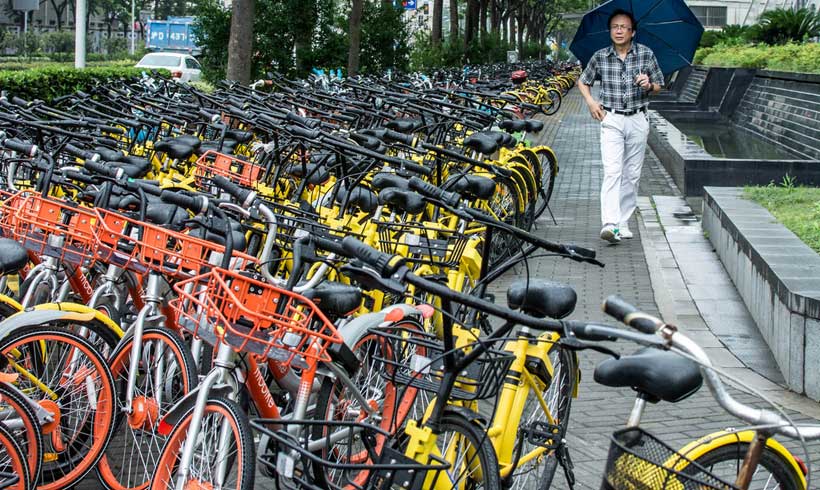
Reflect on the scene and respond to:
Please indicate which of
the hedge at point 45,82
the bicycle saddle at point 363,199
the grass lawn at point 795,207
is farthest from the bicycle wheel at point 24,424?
the hedge at point 45,82

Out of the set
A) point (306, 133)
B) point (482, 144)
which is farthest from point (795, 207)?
point (306, 133)

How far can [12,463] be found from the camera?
12.9ft

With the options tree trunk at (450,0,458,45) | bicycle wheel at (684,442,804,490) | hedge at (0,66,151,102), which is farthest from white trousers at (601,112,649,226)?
tree trunk at (450,0,458,45)

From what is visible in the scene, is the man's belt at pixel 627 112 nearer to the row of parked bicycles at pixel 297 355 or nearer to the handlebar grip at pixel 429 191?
the row of parked bicycles at pixel 297 355

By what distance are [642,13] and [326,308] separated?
27.7 feet

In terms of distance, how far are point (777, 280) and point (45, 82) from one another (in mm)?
12279

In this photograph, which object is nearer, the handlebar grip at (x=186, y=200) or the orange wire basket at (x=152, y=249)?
the handlebar grip at (x=186, y=200)

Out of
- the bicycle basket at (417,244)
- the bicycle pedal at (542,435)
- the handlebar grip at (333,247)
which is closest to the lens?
the handlebar grip at (333,247)

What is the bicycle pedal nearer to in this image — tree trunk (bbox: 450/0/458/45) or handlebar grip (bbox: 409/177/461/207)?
handlebar grip (bbox: 409/177/461/207)

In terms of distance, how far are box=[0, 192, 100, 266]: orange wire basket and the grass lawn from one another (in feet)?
15.8

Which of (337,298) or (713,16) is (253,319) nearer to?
(337,298)

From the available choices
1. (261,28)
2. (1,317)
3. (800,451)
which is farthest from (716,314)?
(261,28)

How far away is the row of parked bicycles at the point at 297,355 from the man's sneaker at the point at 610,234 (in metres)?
3.95

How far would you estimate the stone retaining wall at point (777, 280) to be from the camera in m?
5.89
